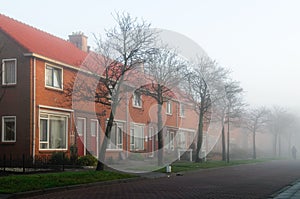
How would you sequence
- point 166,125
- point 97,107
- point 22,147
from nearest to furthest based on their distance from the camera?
point 22,147 < point 97,107 < point 166,125

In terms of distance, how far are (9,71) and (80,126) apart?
7.18m

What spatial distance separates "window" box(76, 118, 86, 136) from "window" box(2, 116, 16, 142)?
572 cm

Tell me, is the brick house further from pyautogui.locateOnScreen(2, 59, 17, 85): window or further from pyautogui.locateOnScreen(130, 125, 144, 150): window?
pyautogui.locateOnScreen(130, 125, 144, 150): window

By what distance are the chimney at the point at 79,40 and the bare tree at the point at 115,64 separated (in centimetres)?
1672

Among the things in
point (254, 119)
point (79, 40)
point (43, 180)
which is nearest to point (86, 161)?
point (43, 180)

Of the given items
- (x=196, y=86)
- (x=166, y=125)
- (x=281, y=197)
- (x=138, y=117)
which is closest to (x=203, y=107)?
(x=196, y=86)

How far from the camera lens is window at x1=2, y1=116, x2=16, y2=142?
1138 inches

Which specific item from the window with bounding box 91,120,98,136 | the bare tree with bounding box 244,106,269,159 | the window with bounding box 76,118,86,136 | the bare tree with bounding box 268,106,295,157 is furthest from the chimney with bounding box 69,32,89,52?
the bare tree with bounding box 268,106,295,157

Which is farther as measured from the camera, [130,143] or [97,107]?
[130,143]

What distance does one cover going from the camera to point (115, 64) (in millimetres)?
24766

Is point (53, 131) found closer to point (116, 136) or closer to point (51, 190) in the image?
point (116, 136)

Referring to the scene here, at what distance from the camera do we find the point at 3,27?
30.1 metres

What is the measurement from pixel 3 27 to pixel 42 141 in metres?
7.89

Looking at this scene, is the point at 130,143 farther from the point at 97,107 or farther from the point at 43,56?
the point at 43,56
